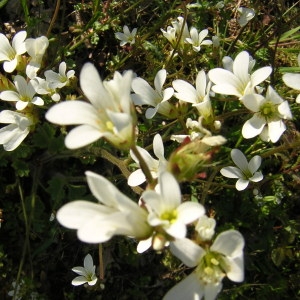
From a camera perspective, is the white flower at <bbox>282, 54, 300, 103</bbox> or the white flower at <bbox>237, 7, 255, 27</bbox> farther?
the white flower at <bbox>237, 7, 255, 27</bbox>

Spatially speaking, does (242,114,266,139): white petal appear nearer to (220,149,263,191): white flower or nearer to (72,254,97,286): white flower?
(220,149,263,191): white flower

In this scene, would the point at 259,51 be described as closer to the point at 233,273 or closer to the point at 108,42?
the point at 108,42

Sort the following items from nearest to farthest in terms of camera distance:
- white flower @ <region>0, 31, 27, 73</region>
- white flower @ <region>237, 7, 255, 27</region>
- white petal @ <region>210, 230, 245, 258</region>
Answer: white petal @ <region>210, 230, 245, 258</region> < white flower @ <region>0, 31, 27, 73</region> < white flower @ <region>237, 7, 255, 27</region>

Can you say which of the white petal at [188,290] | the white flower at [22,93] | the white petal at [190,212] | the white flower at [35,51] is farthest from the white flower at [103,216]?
the white flower at [35,51]

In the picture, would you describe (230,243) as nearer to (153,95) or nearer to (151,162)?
(151,162)

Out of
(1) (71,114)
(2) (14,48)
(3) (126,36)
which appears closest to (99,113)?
(1) (71,114)

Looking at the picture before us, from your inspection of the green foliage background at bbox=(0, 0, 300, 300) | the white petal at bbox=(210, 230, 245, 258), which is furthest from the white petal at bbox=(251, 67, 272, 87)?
the white petal at bbox=(210, 230, 245, 258)
